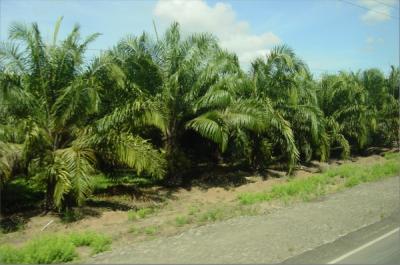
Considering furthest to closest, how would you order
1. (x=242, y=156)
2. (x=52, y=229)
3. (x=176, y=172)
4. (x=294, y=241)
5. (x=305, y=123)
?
(x=305, y=123) → (x=242, y=156) → (x=176, y=172) → (x=52, y=229) → (x=294, y=241)

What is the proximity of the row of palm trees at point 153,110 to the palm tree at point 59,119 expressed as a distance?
0.08ft

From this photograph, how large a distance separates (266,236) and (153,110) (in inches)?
195

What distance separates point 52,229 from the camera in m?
9.44

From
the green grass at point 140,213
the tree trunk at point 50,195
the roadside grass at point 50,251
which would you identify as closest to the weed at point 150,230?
the roadside grass at point 50,251

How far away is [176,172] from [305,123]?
6.36m

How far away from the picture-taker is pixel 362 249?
24.1 feet

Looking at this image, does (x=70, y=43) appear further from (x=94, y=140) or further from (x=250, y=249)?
(x=250, y=249)

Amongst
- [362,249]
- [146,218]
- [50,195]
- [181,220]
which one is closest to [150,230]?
[181,220]

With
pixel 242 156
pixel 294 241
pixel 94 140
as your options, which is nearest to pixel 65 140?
pixel 94 140

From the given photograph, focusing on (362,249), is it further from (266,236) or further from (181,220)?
(181,220)

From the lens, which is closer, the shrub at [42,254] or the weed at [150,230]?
the shrub at [42,254]

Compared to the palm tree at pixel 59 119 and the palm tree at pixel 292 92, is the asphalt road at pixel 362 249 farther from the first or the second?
the palm tree at pixel 292 92

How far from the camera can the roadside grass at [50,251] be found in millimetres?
6801

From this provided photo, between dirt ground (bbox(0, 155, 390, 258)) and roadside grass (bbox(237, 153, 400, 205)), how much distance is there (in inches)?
27.9
